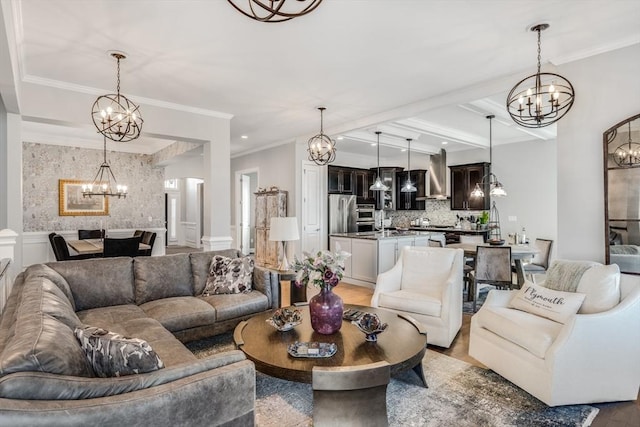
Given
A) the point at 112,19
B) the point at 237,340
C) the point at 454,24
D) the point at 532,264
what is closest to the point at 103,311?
the point at 237,340

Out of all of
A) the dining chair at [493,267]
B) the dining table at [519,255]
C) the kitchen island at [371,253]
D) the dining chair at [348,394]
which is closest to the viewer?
the dining chair at [348,394]

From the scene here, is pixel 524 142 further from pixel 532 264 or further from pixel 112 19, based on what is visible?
pixel 112 19

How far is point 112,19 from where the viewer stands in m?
2.75

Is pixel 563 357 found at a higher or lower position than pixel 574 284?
lower

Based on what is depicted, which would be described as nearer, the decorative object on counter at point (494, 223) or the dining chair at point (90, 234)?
the dining chair at point (90, 234)

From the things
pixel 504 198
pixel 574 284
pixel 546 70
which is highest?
pixel 546 70

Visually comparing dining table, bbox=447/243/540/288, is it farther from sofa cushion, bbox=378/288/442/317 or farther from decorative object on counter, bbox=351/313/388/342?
decorative object on counter, bbox=351/313/388/342

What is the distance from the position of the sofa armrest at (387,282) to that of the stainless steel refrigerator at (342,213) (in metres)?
3.68

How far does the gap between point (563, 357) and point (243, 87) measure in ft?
13.2

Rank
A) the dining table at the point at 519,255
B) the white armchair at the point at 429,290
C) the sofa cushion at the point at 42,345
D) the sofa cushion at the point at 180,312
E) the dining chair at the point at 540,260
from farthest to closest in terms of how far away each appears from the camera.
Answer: the dining chair at the point at 540,260, the dining table at the point at 519,255, the white armchair at the point at 429,290, the sofa cushion at the point at 180,312, the sofa cushion at the point at 42,345

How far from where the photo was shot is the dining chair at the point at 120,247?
5062 millimetres

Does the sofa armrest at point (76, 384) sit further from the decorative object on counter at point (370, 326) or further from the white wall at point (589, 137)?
the white wall at point (589, 137)

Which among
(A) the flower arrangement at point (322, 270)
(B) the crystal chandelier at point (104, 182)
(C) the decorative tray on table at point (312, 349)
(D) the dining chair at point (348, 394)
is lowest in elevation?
(D) the dining chair at point (348, 394)

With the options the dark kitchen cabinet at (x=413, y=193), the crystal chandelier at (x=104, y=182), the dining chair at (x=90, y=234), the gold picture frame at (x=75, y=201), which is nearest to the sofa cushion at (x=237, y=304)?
the crystal chandelier at (x=104, y=182)
